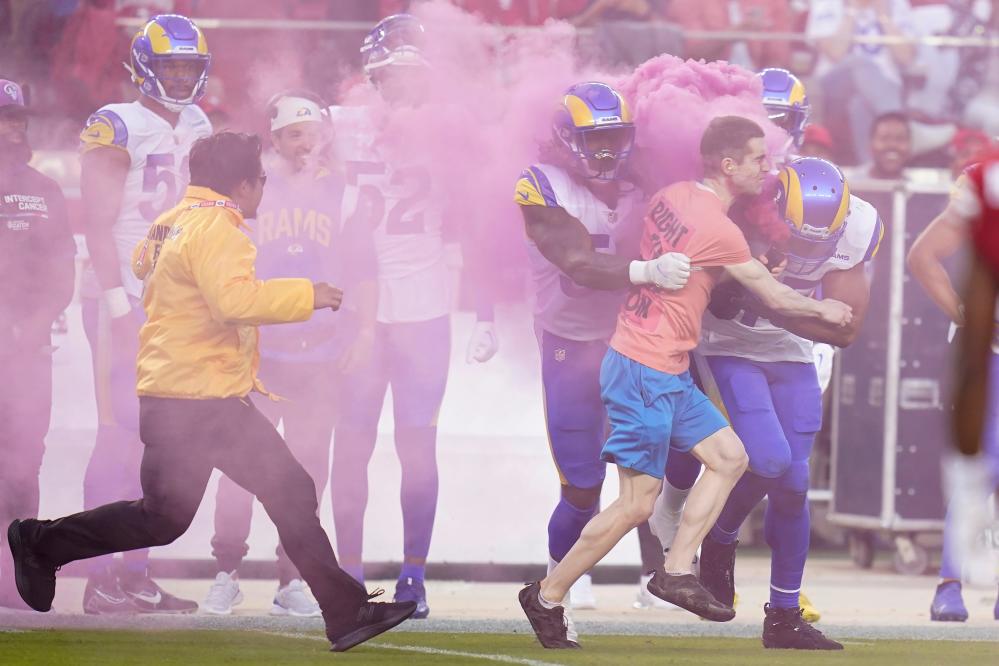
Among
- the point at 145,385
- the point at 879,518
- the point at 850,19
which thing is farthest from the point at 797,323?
the point at 850,19

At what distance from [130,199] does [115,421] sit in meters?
0.91

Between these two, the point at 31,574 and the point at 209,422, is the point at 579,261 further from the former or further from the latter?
the point at 31,574

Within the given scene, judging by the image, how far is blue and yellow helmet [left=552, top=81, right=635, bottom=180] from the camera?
612 centimetres

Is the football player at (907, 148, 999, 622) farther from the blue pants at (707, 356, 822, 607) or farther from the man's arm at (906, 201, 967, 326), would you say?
the blue pants at (707, 356, 822, 607)

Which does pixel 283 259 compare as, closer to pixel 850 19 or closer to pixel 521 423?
pixel 521 423

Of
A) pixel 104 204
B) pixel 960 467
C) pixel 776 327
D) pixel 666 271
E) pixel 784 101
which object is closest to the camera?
pixel 666 271

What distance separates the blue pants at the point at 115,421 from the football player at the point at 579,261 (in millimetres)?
1732

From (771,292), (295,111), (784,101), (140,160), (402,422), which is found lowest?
(402,422)

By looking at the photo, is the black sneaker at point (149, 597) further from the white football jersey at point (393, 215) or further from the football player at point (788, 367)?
the football player at point (788, 367)

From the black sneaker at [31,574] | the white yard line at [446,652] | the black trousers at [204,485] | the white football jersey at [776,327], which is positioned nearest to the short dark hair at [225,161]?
the black trousers at [204,485]

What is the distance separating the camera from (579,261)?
5992 mm

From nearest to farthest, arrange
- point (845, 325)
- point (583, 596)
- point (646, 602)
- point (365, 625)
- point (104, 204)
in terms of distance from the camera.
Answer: point (365, 625), point (845, 325), point (104, 204), point (583, 596), point (646, 602)

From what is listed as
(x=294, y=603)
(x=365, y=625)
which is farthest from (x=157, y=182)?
(x=365, y=625)

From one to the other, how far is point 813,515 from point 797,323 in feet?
14.5
